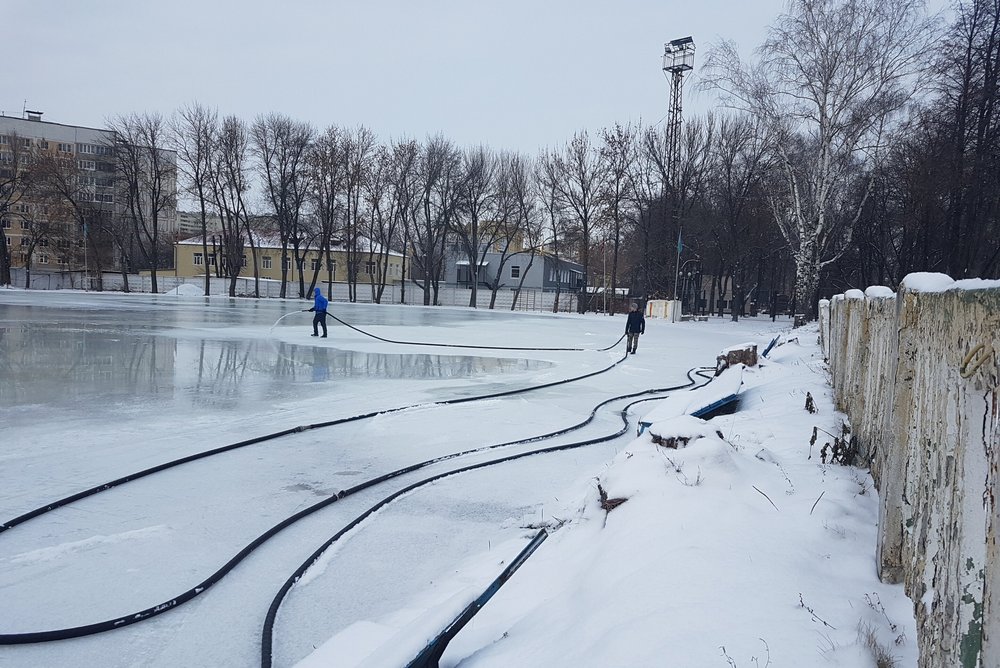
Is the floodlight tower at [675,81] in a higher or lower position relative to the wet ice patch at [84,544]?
higher

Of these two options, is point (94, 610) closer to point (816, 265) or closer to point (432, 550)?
point (432, 550)

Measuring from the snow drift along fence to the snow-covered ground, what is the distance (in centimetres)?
31

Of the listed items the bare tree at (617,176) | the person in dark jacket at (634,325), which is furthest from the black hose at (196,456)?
the bare tree at (617,176)

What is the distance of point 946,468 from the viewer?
2205mm

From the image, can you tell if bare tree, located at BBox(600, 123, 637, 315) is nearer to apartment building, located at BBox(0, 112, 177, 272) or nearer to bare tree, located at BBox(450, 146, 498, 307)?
bare tree, located at BBox(450, 146, 498, 307)

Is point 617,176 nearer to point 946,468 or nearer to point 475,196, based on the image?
point 475,196

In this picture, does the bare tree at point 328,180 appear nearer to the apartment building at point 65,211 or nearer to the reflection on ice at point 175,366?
the apartment building at point 65,211

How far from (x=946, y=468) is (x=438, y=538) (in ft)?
10.9

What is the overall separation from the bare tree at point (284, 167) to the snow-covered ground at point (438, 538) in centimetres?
5102

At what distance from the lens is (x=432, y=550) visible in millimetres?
4484

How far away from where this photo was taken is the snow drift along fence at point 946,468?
1781 mm

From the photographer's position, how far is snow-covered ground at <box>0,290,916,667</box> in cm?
273

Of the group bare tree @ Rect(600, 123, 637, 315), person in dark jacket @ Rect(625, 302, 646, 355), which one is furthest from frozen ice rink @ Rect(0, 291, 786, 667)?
bare tree @ Rect(600, 123, 637, 315)

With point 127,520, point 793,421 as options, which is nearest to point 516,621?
point 127,520
